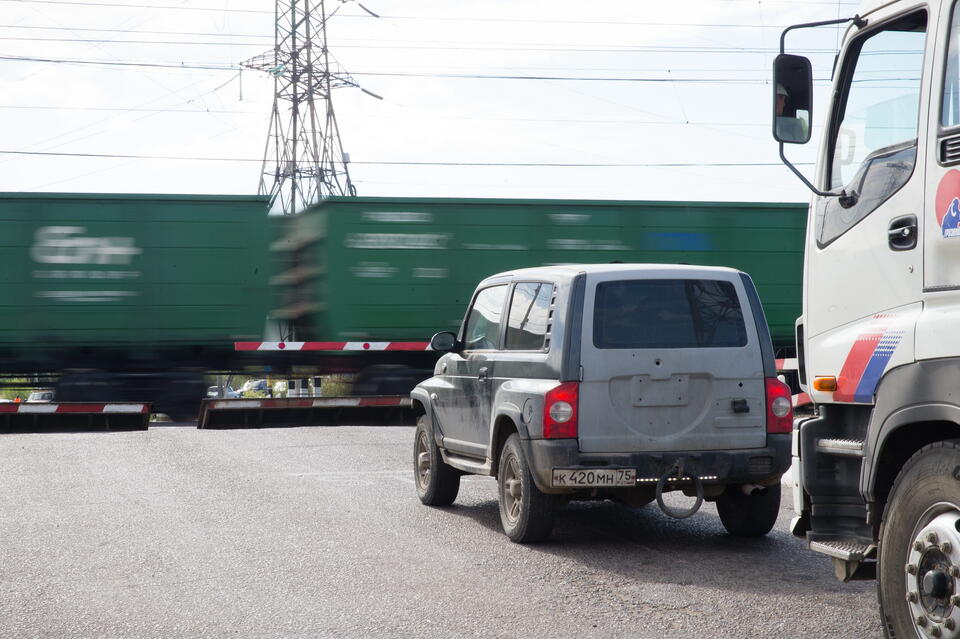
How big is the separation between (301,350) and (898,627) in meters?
17.4

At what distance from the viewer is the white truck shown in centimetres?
442

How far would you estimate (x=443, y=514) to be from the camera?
30.1 ft

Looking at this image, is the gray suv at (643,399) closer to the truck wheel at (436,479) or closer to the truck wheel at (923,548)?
the truck wheel at (436,479)

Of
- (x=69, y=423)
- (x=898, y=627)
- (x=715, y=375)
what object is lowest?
(x=69, y=423)

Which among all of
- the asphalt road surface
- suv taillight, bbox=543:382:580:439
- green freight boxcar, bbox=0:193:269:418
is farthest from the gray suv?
green freight boxcar, bbox=0:193:269:418

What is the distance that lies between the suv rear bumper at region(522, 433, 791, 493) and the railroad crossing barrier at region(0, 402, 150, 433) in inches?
423

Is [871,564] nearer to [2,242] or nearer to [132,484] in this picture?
[132,484]

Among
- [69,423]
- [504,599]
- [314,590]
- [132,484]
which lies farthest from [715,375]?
[69,423]

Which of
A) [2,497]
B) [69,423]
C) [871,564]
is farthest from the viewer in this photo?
[69,423]

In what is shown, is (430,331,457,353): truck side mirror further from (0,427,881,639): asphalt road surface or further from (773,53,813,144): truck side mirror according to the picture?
(773,53,813,144): truck side mirror

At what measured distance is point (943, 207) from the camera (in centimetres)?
455

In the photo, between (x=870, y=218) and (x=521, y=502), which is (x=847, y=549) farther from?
(x=521, y=502)

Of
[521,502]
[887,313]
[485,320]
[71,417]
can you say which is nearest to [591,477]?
[521,502]

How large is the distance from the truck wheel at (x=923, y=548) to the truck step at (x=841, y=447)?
45 centimetres
